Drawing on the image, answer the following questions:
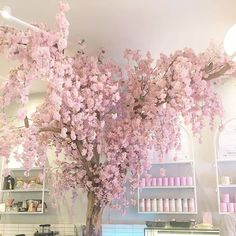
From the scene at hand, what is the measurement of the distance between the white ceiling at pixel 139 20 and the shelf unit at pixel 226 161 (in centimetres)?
111

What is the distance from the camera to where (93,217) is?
166 cm

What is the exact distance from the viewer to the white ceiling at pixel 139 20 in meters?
2.61

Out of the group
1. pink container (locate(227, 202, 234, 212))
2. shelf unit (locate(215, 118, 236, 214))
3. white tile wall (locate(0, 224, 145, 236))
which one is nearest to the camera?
pink container (locate(227, 202, 234, 212))

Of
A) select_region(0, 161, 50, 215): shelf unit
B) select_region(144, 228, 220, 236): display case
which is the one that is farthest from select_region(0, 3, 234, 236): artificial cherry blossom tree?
select_region(0, 161, 50, 215): shelf unit

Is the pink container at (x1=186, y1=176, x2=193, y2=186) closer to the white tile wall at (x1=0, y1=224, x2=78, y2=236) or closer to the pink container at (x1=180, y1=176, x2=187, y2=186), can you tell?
the pink container at (x1=180, y1=176, x2=187, y2=186)

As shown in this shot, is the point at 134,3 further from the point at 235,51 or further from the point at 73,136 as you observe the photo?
the point at 73,136

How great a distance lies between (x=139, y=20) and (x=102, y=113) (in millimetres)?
1442

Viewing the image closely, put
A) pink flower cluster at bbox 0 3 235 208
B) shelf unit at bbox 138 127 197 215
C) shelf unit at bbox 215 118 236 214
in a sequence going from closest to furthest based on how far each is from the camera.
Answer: pink flower cluster at bbox 0 3 235 208
shelf unit at bbox 215 118 236 214
shelf unit at bbox 138 127 197 215

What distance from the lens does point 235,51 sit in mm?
1649

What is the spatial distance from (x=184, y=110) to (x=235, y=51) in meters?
0.41

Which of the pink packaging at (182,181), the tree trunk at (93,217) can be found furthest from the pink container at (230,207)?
the tree trunk at (93,217)

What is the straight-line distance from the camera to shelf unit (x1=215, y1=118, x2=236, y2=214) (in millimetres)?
3650

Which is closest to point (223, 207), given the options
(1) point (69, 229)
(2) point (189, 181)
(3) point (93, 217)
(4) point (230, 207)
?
(4) point (230, 207)

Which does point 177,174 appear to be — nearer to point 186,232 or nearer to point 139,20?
point 186,232
